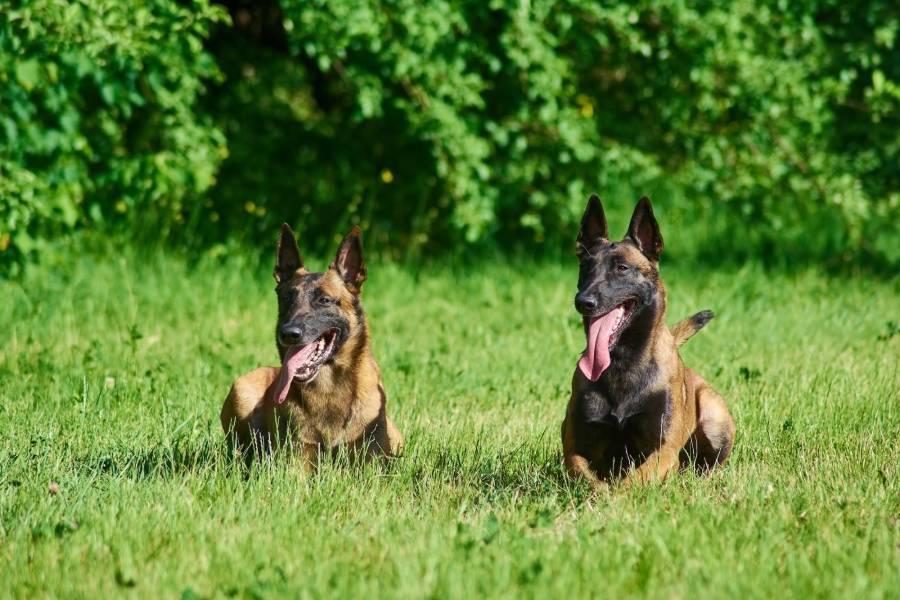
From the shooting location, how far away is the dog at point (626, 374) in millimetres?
5727

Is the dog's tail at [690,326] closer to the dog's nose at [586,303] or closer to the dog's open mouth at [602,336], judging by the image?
the dog's open mouth at [602,336]

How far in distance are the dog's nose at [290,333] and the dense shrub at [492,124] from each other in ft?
11.9

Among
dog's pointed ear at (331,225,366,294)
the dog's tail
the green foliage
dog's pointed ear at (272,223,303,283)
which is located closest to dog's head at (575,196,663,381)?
the dog's tail

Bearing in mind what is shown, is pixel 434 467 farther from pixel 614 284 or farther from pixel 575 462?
pixel 614 284

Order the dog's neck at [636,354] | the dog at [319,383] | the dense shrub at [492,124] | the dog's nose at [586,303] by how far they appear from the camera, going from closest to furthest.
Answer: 1. the dog's nose at [586,303]
2. the dog's neck at [636,354]
3. the dog at [319,383]
4. the dense shrub at [492,124]

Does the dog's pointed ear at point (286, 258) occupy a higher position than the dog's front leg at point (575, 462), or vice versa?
the dog's pointed ear at point (286, 258)

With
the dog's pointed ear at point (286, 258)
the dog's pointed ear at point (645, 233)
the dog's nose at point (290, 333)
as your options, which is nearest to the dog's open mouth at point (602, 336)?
the dog's pointed ear at point (645, 233)

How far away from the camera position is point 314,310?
6109mm

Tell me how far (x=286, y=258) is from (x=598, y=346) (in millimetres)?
1811

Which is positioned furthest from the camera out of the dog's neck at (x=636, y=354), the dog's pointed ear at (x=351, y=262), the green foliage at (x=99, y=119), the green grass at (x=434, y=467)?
the green foliage at (x=99, y=119)

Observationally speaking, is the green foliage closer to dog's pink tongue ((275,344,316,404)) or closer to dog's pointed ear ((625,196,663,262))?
dog's pink tongue ((275,344,316,404))

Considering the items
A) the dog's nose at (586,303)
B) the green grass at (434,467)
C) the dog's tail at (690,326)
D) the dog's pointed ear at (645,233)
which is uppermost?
the dog's pointed ear at (645,233)

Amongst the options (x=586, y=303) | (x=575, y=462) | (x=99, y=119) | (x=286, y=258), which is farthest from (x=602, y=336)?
(x=99, y=119)

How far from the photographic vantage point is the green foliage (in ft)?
28.1
